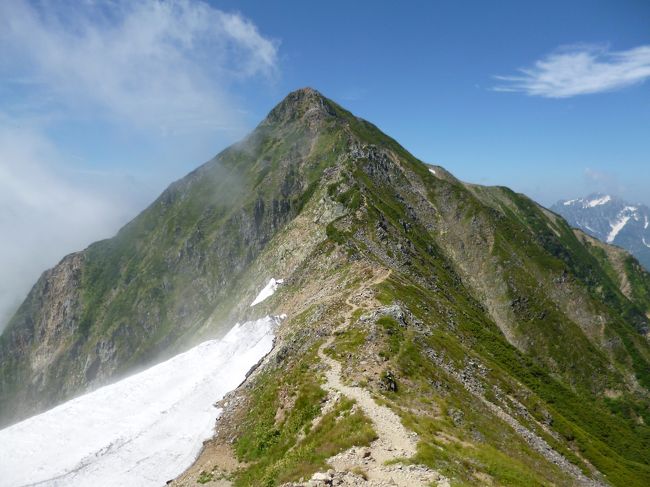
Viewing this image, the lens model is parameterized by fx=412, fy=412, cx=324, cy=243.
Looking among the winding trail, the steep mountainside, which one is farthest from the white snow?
the winding trail

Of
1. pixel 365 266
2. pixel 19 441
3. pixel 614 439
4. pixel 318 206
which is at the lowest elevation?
pixel 614 439

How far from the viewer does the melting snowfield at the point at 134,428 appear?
140ft

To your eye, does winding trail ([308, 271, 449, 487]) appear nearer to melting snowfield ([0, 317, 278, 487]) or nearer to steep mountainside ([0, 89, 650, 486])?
steep mountainside ([0, 89, 650, 486])

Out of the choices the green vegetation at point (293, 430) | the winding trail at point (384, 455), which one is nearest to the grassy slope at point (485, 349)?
the green vegetation at point (293, 430)

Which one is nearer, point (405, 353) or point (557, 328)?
point (405, 353)

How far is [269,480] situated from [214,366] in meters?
38.0

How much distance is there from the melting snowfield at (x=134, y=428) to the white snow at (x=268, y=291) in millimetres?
16856

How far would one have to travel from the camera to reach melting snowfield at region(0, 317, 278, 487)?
4266cm

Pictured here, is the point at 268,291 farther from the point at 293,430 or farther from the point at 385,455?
the point at 385,455

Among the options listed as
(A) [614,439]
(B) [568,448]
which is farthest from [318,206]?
(A) [614,439]

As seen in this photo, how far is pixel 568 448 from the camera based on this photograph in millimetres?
54375

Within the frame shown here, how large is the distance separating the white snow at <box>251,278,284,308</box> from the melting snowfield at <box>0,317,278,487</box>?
16.9m

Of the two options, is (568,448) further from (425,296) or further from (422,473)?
(422,473)

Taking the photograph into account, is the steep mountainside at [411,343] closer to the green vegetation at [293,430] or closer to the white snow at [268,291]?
the green vegetation at [293,430]
